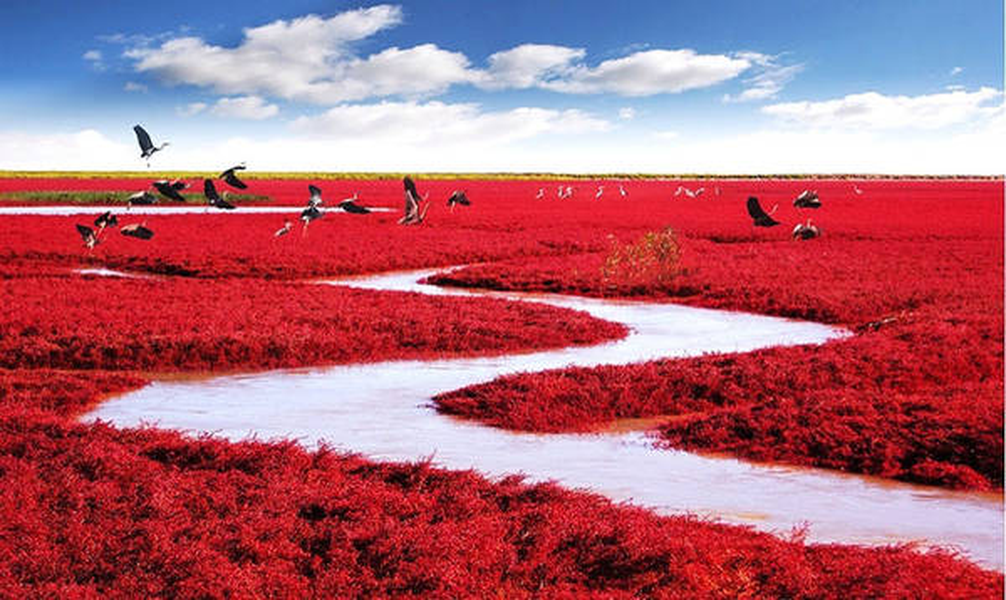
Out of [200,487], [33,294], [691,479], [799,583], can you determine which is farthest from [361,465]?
[33,294]

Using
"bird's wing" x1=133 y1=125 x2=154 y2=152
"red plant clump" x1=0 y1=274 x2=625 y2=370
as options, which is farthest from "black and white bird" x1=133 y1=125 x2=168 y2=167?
"red plant clump" x1=0 y1=274 x2=625 y2=370

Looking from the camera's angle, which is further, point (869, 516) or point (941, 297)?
point (941, 297)

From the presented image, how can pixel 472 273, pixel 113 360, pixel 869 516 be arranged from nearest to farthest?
pixel 869 516, pixel 113 360, pixel 472 273

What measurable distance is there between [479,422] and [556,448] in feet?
5.10

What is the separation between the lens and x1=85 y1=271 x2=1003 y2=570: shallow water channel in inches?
363

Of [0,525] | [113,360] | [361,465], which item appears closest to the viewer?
[0,525]

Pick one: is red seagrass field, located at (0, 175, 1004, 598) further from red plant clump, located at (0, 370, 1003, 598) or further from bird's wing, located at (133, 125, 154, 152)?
bird's wing, located at (133, 125, 154, 152)

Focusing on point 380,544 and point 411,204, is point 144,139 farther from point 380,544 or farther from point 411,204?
point 411,204

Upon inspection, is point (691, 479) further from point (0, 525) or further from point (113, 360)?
point (113, 360)

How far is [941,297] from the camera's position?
25.2 m

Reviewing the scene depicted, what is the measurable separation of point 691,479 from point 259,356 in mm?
9110

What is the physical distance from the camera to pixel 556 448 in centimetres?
1172

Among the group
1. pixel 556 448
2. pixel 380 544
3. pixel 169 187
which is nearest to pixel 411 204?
pixel 169 187

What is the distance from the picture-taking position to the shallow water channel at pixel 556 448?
921cm
